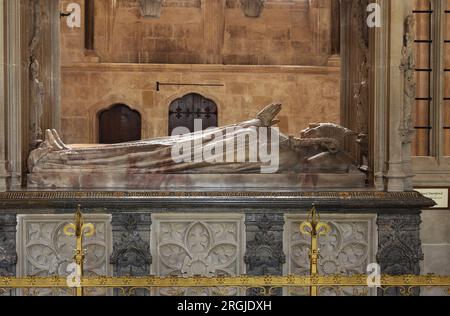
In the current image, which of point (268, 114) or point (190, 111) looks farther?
point (190, 111)

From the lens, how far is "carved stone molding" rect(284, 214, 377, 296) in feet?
20.9

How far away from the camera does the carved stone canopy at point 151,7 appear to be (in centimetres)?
1224

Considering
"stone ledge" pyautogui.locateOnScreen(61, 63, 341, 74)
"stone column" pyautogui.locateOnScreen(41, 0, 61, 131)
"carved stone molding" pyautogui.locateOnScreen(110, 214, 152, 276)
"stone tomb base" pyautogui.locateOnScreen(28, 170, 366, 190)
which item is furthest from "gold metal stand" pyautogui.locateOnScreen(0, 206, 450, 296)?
"stone ledge" pyautogui.locateOnScreen(61, 63, 341, 74)

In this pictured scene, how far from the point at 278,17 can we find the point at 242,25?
1.99 feet

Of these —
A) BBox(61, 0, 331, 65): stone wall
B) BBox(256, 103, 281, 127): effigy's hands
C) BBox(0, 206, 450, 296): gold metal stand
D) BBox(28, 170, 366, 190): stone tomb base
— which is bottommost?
BBox(0, 206, 450, 296): gold metal stand

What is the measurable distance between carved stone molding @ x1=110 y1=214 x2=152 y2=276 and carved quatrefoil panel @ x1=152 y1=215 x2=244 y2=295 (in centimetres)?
12

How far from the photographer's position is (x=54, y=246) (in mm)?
6309

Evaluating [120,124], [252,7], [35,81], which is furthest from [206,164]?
[252,7]

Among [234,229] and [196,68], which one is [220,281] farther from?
[196,68]

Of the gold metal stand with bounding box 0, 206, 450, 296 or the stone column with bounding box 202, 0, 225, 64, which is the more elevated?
the stone column with bounding box 202, 0, 225, 64

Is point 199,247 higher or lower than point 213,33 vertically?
lower

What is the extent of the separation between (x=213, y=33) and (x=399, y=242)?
6.92 m

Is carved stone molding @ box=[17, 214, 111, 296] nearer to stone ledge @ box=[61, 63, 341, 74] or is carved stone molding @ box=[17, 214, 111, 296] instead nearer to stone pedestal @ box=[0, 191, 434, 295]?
stone pedestal @ box=[0, 191, 434, 295]
